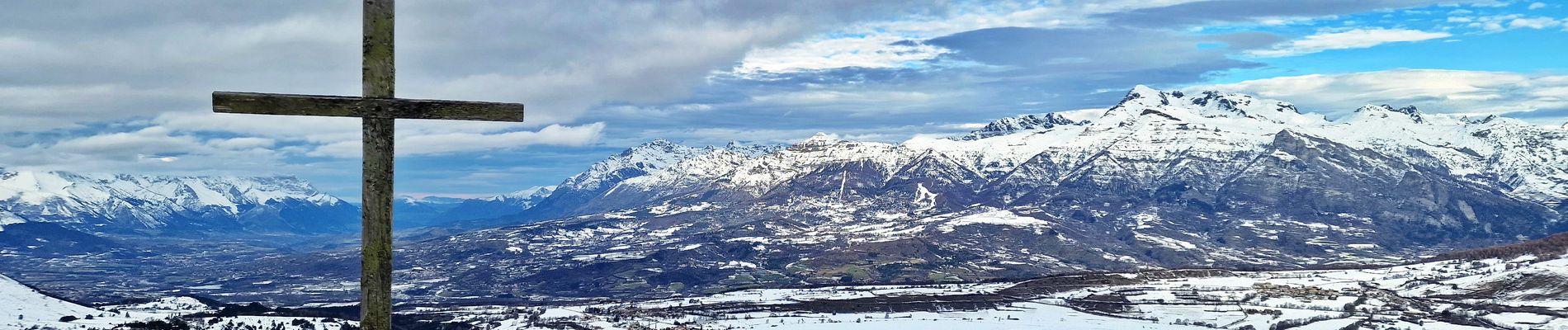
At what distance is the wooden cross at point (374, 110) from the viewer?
43.6ft

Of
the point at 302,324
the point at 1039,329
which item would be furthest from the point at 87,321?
the point at 1039,329

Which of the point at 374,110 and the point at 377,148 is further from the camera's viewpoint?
the point at 377,148

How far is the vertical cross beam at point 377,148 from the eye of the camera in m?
13.4

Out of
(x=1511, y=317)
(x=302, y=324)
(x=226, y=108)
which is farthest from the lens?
(x=1511, y=317)

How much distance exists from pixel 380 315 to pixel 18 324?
8004 inches

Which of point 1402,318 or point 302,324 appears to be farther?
point 1402,318

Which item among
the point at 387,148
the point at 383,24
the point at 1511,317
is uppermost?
the point at 383,24

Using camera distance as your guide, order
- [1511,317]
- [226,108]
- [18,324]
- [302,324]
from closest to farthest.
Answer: [226,108] → [302,324] → [18,324] → [1511,317]

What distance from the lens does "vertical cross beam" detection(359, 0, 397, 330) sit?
43.9 feet

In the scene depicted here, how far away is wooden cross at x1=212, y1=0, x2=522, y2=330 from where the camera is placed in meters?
13.3

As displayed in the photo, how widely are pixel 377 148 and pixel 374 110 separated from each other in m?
0.42

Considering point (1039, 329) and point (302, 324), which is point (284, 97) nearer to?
point (302, 324)

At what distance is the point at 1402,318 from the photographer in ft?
656

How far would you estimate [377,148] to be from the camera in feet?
44.1
